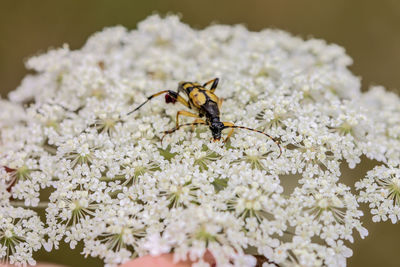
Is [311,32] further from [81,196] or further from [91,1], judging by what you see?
[81,196]

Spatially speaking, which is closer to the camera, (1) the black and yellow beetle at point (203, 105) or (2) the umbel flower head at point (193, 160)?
(2) the umbel flower head at point (193, 160)

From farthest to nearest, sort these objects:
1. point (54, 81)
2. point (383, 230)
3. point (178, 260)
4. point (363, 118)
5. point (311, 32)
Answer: point (311, 32)
point (383, 230)
point (54, 81)
point (363, 118)
point (178, 260)

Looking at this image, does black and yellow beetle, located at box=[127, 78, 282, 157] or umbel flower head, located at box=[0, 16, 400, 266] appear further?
black and yellow beetle, located at box=[127, 78, 282, 157]

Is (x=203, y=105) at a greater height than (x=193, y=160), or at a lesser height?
greater

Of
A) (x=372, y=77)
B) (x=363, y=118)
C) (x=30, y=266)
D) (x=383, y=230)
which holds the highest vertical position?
(x=372, y=77)

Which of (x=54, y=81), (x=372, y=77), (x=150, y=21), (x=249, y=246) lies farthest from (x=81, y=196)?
(x=372, y=77)

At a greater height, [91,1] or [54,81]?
[91,1]

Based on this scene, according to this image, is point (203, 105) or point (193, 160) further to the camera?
point (203, 105)

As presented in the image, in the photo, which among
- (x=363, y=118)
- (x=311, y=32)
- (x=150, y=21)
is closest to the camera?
(x=363, y=118)
